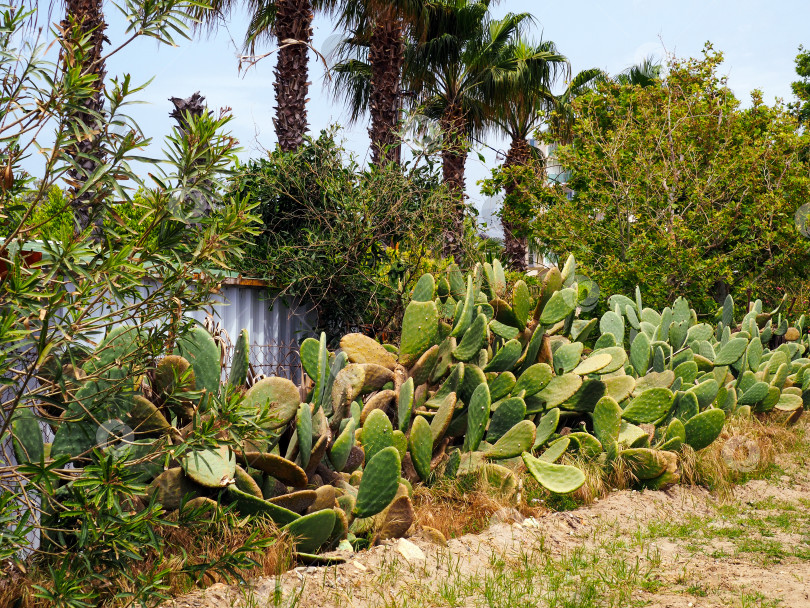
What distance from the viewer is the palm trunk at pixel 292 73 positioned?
37.8 ft

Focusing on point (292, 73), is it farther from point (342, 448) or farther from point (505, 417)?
point (342, 448)

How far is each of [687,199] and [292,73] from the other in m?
6.69

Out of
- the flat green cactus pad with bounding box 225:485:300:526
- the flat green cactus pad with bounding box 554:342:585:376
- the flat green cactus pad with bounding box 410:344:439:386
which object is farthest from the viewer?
the flat green cactus pad with bounding box 554:342:585:376

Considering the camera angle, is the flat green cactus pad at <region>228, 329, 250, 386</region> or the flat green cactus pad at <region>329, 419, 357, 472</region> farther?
the flat green cactus pad at <region>329, 419, 357, 472</region>

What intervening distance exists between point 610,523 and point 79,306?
13.2 ft

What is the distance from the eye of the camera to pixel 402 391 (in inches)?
215

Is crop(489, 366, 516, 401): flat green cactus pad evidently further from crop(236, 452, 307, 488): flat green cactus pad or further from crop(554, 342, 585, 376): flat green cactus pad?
crop(236, 452, 307, 488): flat green cactus pad

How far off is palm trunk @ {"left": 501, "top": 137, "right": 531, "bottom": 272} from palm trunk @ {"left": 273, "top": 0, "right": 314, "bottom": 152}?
16.3 feet

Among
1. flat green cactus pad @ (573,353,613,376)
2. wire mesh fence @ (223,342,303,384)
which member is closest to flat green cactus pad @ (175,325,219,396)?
flat green cactus pad @ (573,353,613,376)

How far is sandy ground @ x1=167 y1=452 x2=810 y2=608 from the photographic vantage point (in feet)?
12.2

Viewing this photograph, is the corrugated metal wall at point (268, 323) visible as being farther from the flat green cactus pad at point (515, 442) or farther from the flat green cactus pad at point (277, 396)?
the flat green cactus pad at point (277, 396)

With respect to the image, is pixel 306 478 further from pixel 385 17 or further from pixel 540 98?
pixel 540 98

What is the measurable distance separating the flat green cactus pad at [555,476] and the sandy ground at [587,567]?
271 mm

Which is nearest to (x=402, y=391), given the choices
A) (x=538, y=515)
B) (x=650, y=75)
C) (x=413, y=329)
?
(x=413, y=329)
